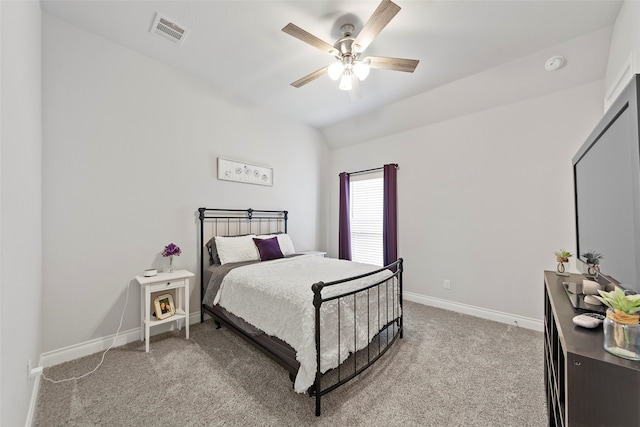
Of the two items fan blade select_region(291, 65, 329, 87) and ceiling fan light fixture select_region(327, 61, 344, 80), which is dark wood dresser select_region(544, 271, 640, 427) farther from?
fan blade select_region(291, 65, 329, 87)

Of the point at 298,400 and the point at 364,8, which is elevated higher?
the point at 364,8

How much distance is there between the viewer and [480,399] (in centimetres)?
170

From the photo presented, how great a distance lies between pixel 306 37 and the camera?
6.15 ft

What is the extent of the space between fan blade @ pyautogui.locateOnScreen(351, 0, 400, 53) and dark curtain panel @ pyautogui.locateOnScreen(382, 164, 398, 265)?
2144 mm

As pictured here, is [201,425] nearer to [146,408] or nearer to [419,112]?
[146,408]

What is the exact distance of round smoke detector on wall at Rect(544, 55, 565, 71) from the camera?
2379 millimetres

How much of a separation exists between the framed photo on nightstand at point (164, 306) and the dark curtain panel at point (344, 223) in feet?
8.88

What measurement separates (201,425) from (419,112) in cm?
397

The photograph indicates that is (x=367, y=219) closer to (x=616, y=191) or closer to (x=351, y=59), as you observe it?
(x=351, y=59)

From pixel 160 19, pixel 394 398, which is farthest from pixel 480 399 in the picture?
pixel 160 19

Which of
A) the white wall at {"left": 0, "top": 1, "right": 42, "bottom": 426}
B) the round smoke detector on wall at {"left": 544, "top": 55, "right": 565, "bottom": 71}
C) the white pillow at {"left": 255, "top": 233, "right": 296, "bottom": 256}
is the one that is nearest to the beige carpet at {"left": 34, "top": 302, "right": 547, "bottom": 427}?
the white wall at {"left": 0, "top": 1, "right": 42, "bottom": 426}

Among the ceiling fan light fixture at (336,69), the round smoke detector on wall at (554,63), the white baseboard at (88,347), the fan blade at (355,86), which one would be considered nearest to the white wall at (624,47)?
the round smoke detector on wall at (554,63)

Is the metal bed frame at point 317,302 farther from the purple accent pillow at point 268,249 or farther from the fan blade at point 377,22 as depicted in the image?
the fan blade at point 377,22

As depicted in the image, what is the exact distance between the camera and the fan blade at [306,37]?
1.76 meters
